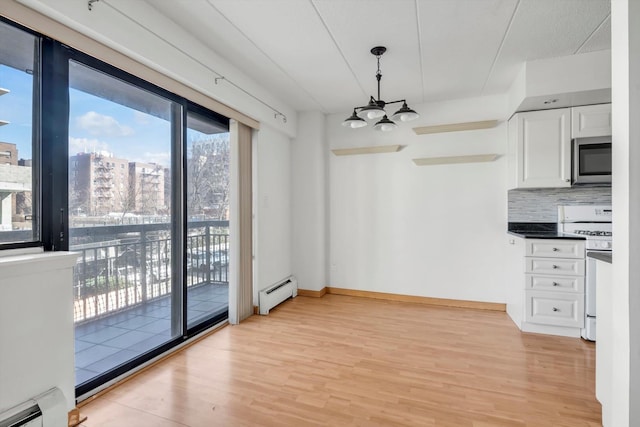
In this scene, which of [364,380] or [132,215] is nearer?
[364,380]

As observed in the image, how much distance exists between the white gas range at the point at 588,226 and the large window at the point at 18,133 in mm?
4389

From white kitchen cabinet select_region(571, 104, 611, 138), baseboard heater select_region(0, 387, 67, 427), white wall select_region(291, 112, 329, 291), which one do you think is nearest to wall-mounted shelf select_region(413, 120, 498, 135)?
white kitchen cabinet select_region(571, 104, 611, 138)

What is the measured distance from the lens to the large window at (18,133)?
5.21ft

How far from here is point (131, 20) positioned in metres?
1.98

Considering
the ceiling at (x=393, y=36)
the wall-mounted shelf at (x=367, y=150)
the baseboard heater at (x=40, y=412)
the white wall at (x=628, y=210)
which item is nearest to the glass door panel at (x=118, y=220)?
the baseboard heater at (x=40, y=412)

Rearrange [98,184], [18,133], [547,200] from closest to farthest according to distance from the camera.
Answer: [18,133], [98,184], [547,200]

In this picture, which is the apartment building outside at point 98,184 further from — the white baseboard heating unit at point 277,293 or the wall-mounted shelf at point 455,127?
the wall-mounted shelf at point 455,127

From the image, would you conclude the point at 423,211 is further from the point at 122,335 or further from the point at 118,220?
the point at 122,335

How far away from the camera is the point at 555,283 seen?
298 centimetres

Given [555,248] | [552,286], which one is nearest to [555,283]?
[552,286]

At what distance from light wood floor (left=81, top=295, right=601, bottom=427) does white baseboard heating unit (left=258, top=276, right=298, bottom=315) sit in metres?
0.36

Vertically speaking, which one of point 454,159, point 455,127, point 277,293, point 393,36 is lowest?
point 277,293

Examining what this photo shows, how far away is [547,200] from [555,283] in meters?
1.09

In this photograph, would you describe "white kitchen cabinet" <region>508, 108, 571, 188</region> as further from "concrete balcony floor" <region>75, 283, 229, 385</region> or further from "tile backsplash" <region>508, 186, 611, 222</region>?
"concrete balcony floor" <region>75, 283, 229, 385</region>
